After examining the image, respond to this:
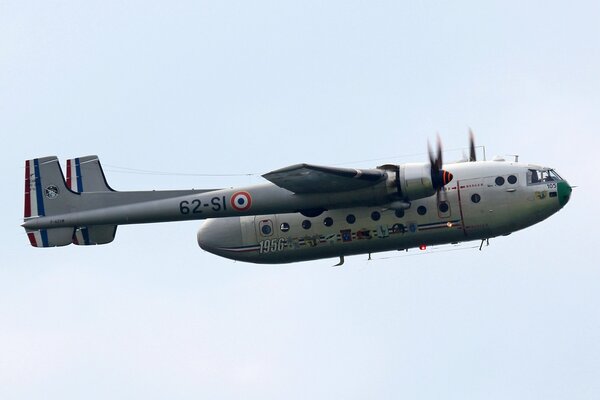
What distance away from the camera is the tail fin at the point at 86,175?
52.0m

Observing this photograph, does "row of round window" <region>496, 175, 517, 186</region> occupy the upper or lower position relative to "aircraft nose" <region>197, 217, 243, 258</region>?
upper

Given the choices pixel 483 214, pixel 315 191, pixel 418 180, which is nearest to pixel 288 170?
pixel 315 191

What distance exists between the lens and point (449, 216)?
4906cm

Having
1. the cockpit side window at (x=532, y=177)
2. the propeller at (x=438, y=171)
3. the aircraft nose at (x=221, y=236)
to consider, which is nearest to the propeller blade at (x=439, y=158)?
the propeller at (x=438, y=171)

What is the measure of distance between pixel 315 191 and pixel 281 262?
465 centimetres

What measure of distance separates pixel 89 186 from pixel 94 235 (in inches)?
85.0

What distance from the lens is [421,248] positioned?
166 feet

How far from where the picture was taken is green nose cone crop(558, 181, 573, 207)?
4900 cm

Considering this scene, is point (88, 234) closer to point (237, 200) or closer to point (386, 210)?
point (237, 200)

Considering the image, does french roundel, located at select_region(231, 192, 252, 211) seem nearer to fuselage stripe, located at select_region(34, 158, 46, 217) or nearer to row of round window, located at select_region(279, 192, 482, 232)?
row of round window, located at select_region(279, 192, 482, 232)

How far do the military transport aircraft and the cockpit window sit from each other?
43 mm

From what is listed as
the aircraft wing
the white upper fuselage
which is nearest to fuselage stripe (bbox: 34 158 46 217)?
the white upper fuselage

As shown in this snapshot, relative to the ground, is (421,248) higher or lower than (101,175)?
lower

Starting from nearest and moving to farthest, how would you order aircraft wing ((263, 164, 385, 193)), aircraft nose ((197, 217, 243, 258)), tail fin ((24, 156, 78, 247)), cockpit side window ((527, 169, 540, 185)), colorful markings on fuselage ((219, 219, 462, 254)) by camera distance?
aircraft wing ((263, 164, 385, 193)) < cockpit side window ((527, 169, 540, 185)) < colorful markings on fuselage ((219, 219, 462, 254)) < aircraft nose ((197, 217, 243, 258)) < tail fin ((24, 156, 78, 247))
